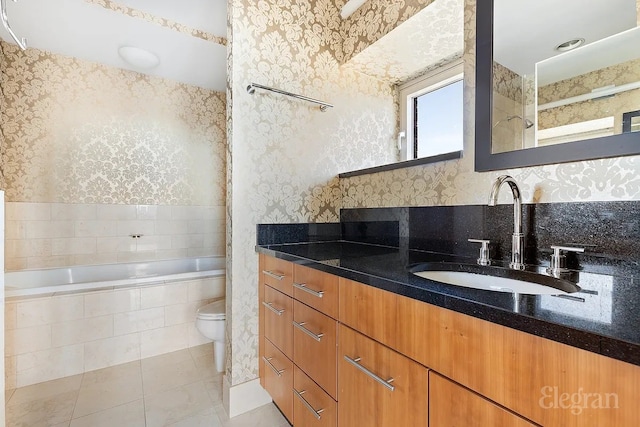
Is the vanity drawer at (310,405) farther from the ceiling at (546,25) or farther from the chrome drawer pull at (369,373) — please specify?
the ceiling at (546,25)

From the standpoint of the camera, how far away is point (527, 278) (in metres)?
0.88

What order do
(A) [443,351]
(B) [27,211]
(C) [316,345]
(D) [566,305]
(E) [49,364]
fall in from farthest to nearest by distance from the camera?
(B) [27,211] → (E) [49,364] → (C) [316,345] → (A) [443,351] → (D) [566,305]

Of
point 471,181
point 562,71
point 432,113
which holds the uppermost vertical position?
point 432,113

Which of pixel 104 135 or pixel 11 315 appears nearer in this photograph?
pixel 11 315

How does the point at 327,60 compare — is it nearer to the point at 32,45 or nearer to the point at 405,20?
the point at 405,20

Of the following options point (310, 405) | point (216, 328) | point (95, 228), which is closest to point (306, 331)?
point (310, 405)

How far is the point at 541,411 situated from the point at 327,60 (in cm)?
193

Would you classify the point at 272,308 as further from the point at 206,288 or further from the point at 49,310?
the point at 49,310

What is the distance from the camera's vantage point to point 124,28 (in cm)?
213

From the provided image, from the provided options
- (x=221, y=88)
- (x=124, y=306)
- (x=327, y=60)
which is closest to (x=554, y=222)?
(x=327, y=60)

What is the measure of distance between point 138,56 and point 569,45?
2.83 m

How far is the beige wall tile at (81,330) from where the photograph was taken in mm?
1878

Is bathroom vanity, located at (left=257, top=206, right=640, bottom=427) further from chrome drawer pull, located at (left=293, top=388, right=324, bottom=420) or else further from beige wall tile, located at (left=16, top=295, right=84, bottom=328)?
beige wall tile, located at (left=16, top=295, right=84, bottom=328)

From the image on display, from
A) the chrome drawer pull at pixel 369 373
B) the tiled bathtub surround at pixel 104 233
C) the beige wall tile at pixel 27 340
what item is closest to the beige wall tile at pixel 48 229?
the tiled bathtub surround at pixel 104 233
